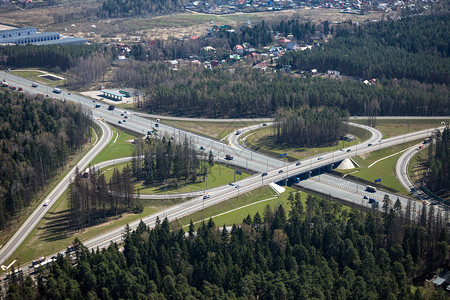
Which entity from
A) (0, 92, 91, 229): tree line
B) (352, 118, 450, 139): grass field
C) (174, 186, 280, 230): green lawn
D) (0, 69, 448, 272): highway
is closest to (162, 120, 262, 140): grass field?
(0, 69, 448, 272): highway

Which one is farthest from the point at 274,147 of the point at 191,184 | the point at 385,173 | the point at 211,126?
the point at 191,184

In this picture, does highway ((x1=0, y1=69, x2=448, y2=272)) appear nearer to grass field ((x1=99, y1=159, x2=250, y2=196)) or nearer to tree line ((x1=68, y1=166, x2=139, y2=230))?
grass field ((x1=99, y1=159, x2=250, y2=196))

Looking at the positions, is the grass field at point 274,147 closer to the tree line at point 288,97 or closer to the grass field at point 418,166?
the grass field at point 418,166

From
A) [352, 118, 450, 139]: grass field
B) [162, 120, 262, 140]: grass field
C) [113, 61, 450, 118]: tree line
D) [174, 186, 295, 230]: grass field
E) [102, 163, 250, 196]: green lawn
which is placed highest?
[113, 61, 450, 118]: tree line

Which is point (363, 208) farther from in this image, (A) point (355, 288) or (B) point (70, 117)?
(B) point (70, 117)

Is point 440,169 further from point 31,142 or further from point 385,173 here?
point 31,142

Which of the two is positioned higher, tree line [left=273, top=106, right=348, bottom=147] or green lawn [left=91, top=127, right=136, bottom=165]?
tree line [left=273, top=106, right=348, bottom=147]

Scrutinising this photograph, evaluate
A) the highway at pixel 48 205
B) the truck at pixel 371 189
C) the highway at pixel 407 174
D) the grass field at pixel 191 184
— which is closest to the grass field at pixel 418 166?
the highway at pixel 407 174
